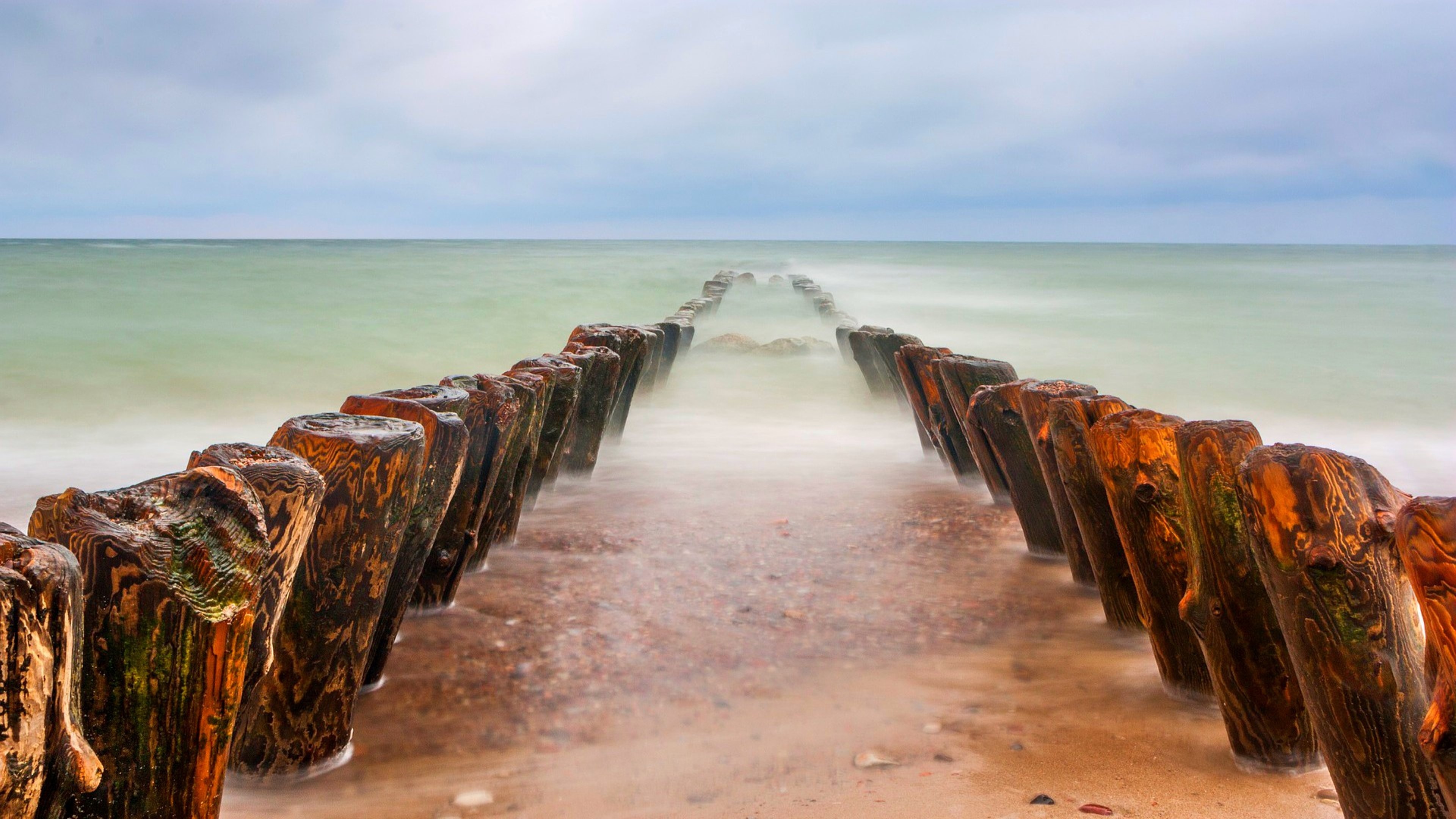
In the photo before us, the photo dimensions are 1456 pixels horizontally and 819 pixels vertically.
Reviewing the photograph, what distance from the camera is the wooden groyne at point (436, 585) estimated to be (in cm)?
142

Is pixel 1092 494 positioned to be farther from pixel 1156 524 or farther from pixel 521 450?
pixel 521 450

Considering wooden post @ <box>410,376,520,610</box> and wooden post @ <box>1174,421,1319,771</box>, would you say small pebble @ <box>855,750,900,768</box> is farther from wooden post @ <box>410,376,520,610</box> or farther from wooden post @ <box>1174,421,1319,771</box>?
wooden post @ <box>410,376,520,610</box>

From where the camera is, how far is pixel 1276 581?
189 centimetres

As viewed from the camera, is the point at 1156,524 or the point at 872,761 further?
the point at 1156,524

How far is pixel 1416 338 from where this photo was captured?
15.9 meters

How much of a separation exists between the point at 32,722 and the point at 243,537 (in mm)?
435

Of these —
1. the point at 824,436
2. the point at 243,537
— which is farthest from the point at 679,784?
the point at 824,436

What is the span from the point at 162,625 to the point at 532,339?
14839 millimetres

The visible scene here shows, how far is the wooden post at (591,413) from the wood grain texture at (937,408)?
5.18 feet

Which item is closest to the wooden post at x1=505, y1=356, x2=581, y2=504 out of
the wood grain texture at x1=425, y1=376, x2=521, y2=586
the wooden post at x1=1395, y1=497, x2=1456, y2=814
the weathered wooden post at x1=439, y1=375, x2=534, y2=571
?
the weathered wooden post at x1=439, y1=375, x2=534, y2=571

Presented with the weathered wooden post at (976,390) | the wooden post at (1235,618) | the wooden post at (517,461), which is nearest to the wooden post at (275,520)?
the wooden post at (517,461)

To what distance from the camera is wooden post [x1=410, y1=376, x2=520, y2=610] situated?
324 cm

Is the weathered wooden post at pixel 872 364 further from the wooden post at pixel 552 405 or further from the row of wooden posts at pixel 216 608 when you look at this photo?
the row of wooden posts at pixel 216 608

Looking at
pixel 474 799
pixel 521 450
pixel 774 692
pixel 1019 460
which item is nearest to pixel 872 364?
pixel 1019 460
